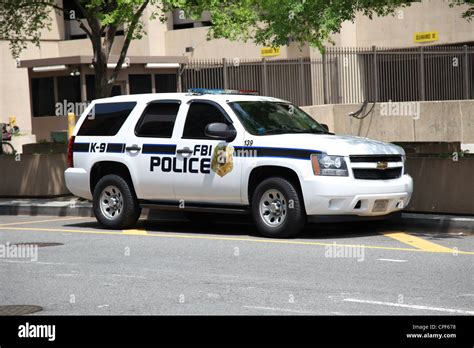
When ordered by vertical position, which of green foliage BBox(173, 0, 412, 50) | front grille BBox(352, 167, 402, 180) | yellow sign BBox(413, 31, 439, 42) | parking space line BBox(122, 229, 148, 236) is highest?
yellow sign BBox(413, 31, 439, 42)

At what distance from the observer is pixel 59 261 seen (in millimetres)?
12703

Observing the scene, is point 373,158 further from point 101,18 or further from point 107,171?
point 101,18

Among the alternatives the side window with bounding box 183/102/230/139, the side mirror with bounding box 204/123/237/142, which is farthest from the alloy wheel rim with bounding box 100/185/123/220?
the side mirror with bounding box 204/123/237/142

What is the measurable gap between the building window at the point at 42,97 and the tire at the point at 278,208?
23486 mm

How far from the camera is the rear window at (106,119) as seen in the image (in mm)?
16150

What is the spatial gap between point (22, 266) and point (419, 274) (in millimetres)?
4673

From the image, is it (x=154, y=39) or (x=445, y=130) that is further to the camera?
(x=154, y=39)

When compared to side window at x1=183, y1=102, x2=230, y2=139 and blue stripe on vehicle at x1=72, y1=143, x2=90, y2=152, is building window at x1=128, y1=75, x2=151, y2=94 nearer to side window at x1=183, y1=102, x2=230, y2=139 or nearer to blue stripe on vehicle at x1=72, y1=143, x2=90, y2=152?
blue stripe on vehicle at x1=72, y1=143, x2=90, y2=152

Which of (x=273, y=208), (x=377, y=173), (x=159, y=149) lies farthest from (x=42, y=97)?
(x=377, y=173)

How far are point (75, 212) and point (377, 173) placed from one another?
6.84m

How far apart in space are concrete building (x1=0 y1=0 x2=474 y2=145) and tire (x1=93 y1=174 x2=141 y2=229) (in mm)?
16649

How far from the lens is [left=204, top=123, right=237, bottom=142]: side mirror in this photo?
1449 centimetres
